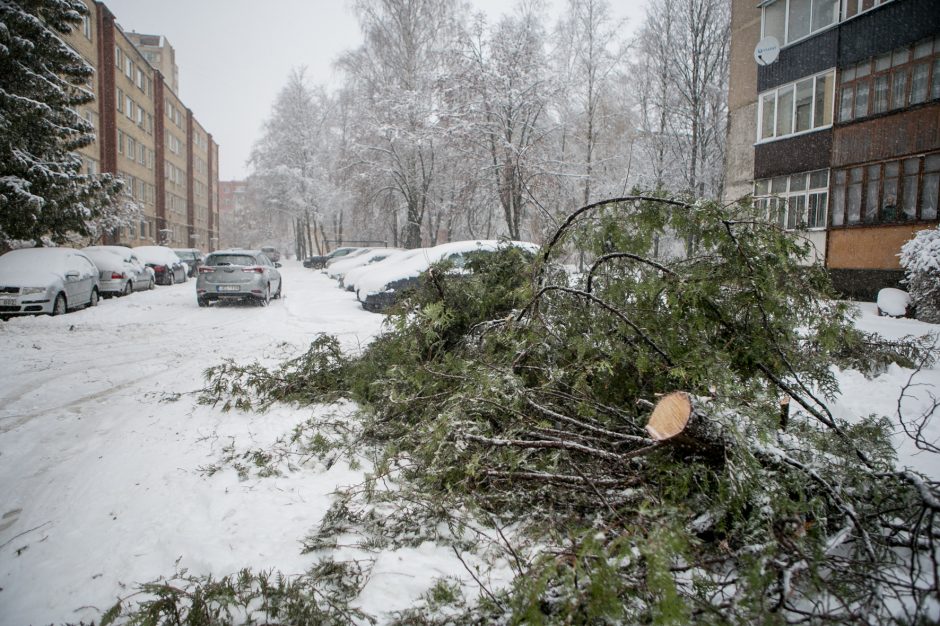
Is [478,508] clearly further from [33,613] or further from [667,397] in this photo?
[33,613]

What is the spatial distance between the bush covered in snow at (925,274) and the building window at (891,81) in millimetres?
4536

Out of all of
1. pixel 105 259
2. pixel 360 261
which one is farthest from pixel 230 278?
pixel 360 261

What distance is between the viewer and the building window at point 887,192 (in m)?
11.9

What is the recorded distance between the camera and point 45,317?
10836 mm

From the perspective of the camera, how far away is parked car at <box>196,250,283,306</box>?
45.4 feet

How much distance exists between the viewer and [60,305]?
11555mm

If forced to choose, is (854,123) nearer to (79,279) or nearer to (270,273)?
(270,273)

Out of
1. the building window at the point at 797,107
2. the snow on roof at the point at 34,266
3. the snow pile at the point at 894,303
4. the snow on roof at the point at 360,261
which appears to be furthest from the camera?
the snow on roof at the point at 360,261

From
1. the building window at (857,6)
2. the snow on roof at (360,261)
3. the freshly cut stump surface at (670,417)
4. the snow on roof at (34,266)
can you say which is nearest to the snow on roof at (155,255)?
the snow on roof at (360,261)

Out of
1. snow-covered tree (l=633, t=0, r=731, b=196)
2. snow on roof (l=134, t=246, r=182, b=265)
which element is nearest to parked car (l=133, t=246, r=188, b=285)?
snow on roof (l=134, t=246, r=182, b=265)

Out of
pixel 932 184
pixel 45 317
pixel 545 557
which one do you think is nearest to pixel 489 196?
pixel 932 184

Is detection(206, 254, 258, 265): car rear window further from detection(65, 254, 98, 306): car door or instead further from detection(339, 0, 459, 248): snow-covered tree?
detection(339, 0, 459, 248): snow-covered tree

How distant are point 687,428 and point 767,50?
58.6ft

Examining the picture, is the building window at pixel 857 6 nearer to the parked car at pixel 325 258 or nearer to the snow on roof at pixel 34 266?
the snow on roof at pixel 34 266
